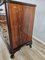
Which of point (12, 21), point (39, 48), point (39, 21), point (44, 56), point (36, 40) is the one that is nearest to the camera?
point (12, 21)

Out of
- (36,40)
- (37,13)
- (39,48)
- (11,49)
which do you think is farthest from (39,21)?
(11,49)

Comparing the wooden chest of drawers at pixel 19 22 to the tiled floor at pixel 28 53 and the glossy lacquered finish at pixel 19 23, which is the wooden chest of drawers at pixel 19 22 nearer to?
the glossy lacquered finish at pixel 19 23

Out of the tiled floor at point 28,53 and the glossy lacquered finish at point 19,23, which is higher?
the glossy lacquered finish at point 19,23

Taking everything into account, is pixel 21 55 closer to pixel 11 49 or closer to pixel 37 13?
pixel 11 49

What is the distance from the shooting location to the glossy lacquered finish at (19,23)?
1.50 m

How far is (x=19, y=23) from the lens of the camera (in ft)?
5.50

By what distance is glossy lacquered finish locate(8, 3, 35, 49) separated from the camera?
1.50 m

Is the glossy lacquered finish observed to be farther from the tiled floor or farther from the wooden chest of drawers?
the tiled floor

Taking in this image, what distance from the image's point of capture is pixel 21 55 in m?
1.90

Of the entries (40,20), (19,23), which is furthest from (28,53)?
(40,20)

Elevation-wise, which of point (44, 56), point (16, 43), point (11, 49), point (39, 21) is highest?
point (39, 21)

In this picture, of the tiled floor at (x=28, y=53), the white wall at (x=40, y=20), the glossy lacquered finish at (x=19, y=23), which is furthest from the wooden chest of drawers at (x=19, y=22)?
the white wall at (x=40, y=20)

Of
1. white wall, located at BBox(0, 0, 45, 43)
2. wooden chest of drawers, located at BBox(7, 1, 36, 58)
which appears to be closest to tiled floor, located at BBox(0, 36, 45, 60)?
wooden chest of drawers, located at BBox(7, 1, 36, 58)

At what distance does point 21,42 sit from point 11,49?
0.29m
